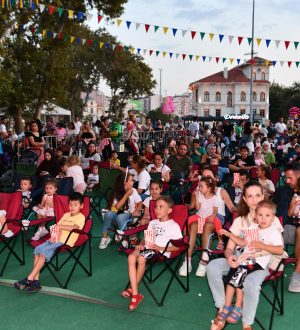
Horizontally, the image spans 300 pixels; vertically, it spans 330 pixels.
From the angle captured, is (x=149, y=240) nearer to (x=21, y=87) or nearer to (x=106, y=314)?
(x=106, y=314)

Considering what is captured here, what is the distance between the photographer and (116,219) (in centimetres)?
574

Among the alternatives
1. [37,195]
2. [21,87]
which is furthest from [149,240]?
[21,87]

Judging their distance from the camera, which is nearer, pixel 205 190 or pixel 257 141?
pixel 205 190

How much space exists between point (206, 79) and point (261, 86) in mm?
9605

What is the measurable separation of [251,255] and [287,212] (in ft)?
5.39

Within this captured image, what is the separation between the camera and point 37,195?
21.8ft

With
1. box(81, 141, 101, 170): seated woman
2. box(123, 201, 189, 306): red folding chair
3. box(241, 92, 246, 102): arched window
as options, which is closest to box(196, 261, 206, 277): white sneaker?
box(123, 201, 189, 306): red folding chair

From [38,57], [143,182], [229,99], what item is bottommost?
[143,182]

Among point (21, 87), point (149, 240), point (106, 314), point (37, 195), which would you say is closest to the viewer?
point (106, 314)

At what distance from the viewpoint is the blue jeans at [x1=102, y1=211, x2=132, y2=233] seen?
5.70 metres

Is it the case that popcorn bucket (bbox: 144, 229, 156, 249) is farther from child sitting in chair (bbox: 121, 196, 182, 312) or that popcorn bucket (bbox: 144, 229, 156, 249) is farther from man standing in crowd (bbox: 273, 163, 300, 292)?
man standing in crowd (bbox: 273, 163, 300, 292)

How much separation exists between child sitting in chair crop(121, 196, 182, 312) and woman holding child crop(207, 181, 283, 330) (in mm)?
644

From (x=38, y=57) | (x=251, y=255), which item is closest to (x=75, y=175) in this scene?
(x=251, y=255)

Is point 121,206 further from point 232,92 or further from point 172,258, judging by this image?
point 232,92
